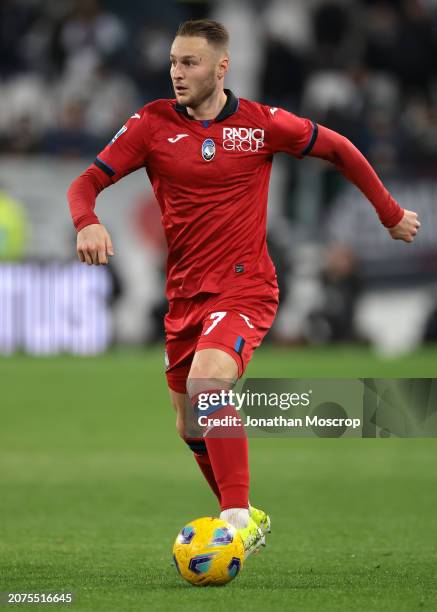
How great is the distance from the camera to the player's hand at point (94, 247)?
556cm

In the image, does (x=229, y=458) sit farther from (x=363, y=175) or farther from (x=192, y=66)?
(x=192, y=66)

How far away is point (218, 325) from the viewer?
5.84 m

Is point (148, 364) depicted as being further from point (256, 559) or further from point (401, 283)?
point (256, 559)

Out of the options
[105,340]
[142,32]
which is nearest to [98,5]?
[142,32]

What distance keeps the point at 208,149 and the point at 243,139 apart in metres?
0.17

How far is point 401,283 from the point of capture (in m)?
18.4

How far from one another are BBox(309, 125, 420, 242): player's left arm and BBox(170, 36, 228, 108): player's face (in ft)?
1.91

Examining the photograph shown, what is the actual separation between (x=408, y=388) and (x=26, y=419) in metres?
7.91

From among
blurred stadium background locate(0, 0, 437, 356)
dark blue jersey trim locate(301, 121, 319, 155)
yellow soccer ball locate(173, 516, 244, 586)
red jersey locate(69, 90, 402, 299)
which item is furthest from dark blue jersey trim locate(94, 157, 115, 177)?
blurred stadium background locate(0, 0, 437, 356)

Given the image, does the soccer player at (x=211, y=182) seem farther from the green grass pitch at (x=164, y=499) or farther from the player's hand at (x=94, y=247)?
the green grass pitch at (x=164, y=499)

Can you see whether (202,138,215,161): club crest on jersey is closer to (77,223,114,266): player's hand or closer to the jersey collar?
the jersey collar

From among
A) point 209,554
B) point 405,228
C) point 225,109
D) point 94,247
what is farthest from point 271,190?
point 209,554

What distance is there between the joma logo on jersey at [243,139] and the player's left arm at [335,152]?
0.19 ft

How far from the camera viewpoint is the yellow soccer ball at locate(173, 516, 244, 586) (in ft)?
18.1
